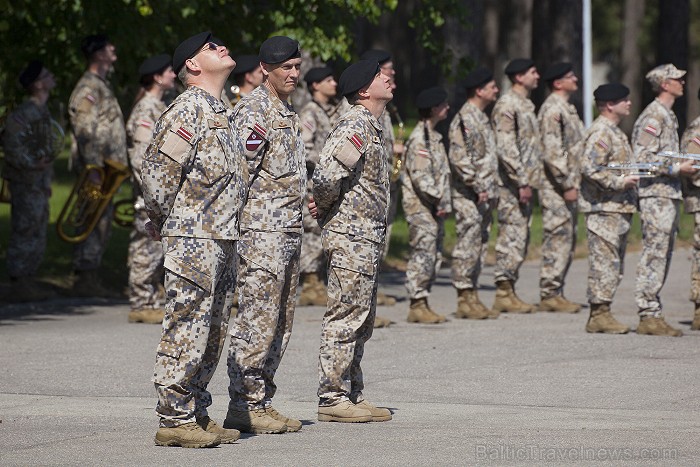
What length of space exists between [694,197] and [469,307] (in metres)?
2.40

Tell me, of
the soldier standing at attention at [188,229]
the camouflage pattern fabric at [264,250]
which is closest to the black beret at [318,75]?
the camouflage pattern fabric at [264,250]

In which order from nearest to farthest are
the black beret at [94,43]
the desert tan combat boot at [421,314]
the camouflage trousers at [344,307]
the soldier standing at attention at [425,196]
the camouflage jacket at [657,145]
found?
the camouflage trousers at [344,307], the camouflage jacket at [657,145], the soldier standing at attention at [425,196], the desert tan combat boot at [421,314], the black beret at [94,43]

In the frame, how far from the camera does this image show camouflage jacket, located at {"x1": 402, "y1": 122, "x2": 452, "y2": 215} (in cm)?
1284

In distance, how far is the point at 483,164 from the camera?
1346cm

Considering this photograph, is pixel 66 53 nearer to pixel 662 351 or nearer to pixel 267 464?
pixel 662 351

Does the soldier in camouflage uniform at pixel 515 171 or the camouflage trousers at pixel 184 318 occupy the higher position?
the soldier in camouflage uniform at pixel 515 171

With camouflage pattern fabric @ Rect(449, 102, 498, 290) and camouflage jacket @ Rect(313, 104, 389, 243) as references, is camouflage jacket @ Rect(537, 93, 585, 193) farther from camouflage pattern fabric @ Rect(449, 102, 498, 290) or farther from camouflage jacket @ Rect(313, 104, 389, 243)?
camouflage jacket @ Rect(313, 104, 389, 243)

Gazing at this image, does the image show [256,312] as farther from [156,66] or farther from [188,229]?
[156,66]

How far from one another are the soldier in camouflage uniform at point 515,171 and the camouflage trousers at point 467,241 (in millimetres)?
506

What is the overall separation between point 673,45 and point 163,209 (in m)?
24.1

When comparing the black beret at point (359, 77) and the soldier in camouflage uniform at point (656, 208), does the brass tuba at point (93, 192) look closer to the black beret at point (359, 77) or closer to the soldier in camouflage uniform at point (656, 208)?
the soldier in camouflage uniform at point (656, 208)

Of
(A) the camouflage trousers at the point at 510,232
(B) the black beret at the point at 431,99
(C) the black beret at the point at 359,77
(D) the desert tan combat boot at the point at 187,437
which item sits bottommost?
(D) the desert tan combat boot at the point at 187,437

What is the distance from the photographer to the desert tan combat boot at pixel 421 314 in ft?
42.8

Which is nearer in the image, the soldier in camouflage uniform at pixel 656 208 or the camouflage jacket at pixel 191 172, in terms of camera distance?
the camouflage jacket at pixel 191 172
